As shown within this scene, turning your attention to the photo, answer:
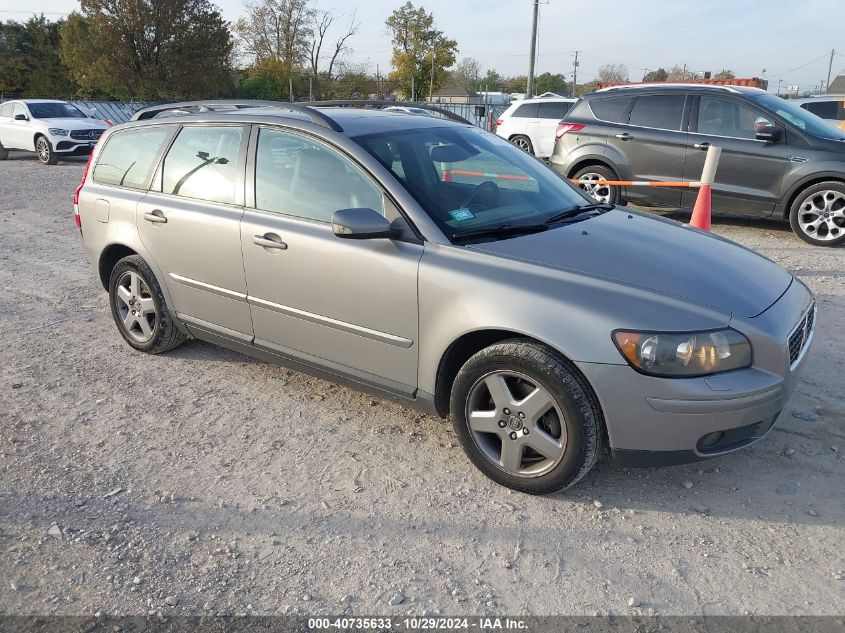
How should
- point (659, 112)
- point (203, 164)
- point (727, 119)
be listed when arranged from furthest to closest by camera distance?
point (659, 112), point (727, 119), point (203, 164)

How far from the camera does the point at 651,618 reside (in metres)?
2.48

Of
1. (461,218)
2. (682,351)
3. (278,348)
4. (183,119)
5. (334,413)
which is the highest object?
(183,119)

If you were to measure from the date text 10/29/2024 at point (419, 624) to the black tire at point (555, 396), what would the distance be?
29.5 inches

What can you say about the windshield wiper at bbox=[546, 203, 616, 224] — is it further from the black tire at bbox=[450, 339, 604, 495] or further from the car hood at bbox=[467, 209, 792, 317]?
the black tire at bbox=[450, 339, 604, 495]

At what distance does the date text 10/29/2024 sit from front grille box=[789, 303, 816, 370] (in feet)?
5.55

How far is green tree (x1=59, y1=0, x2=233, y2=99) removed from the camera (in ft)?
115

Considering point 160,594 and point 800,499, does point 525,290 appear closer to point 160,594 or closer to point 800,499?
point 800,499

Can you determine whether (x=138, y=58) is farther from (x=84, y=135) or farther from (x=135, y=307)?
(x=135, y=307)

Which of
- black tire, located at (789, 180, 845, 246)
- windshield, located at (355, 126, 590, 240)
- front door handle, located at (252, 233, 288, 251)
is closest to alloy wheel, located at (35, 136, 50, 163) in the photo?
front door handle, located at (252, 233, 288, 251)

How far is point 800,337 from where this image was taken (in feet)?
10.8

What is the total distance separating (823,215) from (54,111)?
18.7 metres

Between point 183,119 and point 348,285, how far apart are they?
1.96 metres

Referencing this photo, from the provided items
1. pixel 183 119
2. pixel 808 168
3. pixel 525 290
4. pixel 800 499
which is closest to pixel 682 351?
pixel 525 290

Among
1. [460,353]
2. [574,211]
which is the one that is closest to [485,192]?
[574,211]
